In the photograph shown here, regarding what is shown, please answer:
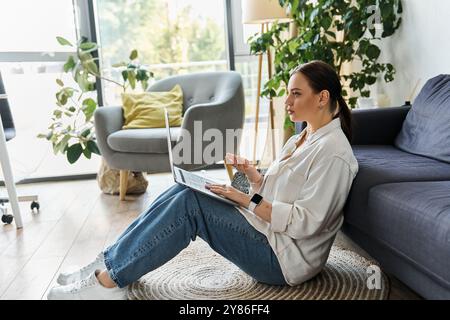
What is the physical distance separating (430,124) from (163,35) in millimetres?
2893

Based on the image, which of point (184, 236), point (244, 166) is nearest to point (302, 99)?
point (244, 166)

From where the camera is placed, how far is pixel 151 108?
3.50 metres

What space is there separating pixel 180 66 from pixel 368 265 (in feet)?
9.59

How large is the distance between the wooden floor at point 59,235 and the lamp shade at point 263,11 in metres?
1.38

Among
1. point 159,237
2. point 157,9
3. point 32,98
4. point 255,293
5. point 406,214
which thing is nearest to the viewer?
point 406,214

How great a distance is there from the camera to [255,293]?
5.56 feet

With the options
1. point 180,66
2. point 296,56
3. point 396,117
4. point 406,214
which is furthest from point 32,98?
point 406,214

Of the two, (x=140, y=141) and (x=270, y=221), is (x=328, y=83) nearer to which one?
(x=270, y=221)

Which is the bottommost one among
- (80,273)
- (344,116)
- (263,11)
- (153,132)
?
(80,273)

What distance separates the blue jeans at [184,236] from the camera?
5.06 ft

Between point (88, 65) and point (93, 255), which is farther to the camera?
point (88, 65)

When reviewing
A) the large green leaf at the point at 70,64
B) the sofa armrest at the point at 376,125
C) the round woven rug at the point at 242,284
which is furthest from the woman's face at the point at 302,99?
the large green leaf at the point at 70,64

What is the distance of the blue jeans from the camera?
5.06 ft

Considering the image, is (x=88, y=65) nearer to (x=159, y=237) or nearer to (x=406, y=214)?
(x=159, y=237)
